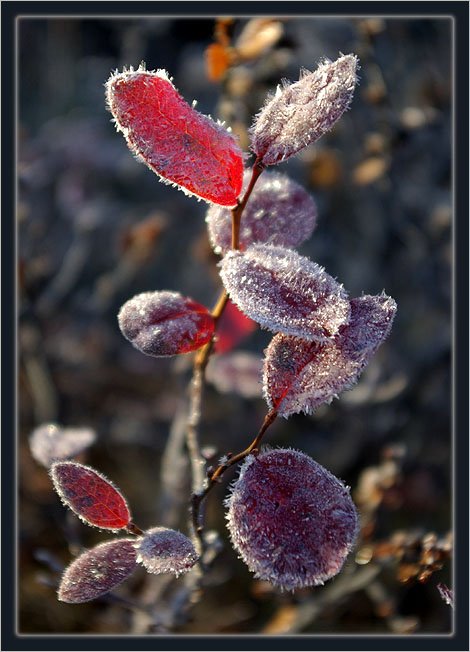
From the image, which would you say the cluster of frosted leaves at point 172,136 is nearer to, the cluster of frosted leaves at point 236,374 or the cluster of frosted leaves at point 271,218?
the cluster of frosted leaves at point 271,218

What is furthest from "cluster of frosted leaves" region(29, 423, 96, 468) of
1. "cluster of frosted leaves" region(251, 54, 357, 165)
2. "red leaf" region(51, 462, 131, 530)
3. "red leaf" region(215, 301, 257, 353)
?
"cluster of frosted leaves" region(251, 54, 357, 165)

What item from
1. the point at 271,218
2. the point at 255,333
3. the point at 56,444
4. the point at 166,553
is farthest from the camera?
the point at 255,333

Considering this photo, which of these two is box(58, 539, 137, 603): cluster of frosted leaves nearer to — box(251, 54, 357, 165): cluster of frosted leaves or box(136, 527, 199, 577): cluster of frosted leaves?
box(136, 527, 199, 577): cluster of frosted leaves

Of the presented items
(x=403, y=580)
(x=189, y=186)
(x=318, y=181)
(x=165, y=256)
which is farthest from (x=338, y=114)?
(x=165, y=256)

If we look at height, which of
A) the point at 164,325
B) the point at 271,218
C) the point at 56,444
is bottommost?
the point at 56,444

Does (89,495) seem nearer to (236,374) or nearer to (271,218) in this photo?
(271,218)

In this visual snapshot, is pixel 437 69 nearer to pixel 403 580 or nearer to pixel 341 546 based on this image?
pixel 403 580

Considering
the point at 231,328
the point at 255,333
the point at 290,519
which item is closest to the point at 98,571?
the point at 290,519
